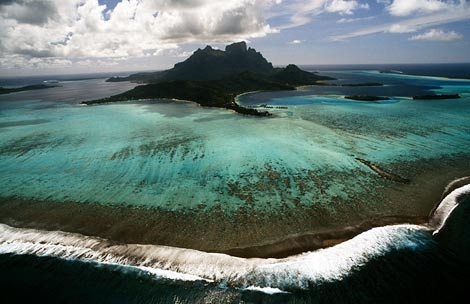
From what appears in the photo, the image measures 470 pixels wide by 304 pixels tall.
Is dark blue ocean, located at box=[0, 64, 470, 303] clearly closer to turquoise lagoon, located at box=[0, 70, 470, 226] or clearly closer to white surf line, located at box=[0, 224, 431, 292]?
white surf line, located at box=[0, 224, 431, 292]

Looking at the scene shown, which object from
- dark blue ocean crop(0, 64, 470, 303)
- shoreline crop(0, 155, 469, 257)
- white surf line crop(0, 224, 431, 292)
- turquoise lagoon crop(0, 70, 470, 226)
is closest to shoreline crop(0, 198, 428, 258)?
shoreline crop(0, 155, 469, 257)

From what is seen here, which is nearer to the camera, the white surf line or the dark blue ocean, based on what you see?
the dark blue ocean

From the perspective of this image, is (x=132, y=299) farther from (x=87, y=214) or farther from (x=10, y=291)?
(x=87, y=214)

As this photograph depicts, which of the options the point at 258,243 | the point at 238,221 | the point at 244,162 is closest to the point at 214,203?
the point at 238,221

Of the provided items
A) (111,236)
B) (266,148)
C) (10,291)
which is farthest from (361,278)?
(266,148)

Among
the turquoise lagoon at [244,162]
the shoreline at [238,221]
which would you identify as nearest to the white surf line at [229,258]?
the shoreline at [238,221]

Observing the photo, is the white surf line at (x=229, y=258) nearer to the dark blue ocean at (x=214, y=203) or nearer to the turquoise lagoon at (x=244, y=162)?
the dark blue ocean at (x=214, y=203)

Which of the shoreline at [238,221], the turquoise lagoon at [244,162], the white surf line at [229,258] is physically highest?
the turquoise lagoon at [244,162]

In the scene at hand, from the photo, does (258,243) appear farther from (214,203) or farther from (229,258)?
(214,203)
